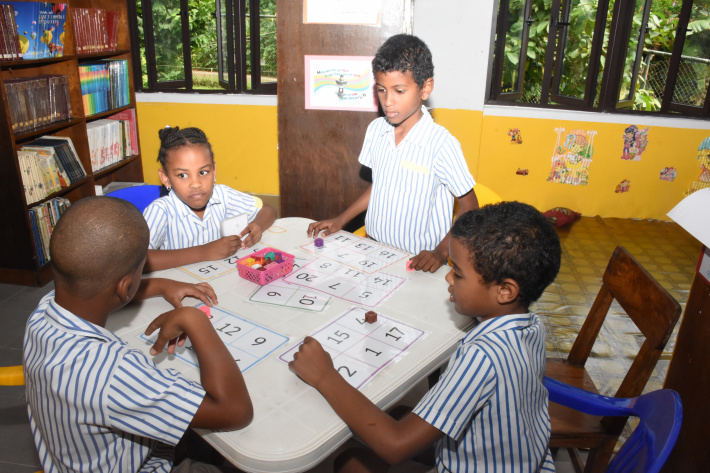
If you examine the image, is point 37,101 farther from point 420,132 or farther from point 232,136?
point 420,132

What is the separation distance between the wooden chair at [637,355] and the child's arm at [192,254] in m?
1.17

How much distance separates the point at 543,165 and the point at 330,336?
12.8 feet

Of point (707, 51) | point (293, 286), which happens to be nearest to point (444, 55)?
point (707, 51)

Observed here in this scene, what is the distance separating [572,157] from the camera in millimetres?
4656

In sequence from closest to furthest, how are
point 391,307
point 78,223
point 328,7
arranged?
1. point 78,223
2. point 391,307
3. point 328,7

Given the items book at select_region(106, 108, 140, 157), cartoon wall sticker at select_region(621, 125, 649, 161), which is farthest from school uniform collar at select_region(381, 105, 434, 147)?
cartoon wall sticker at select_region(621, 125, 649, 161)

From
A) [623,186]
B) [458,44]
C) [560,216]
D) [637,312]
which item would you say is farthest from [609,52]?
[637,312]

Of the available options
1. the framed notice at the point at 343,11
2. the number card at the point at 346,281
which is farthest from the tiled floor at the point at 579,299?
the framed notice at the point at 343,11

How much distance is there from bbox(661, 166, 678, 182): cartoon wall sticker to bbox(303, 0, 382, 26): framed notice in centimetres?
329

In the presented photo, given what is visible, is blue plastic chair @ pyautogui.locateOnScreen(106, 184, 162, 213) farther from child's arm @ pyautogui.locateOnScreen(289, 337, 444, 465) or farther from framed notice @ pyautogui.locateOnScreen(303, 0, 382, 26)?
child's arm @ pyautogui.locateOnScreen(289, 337, 444, 465)

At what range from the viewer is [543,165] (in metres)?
4.71

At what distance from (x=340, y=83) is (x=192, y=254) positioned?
147 cm

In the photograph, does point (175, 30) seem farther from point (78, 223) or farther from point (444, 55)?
point (78, 223)

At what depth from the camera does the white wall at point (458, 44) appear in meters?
4.21
